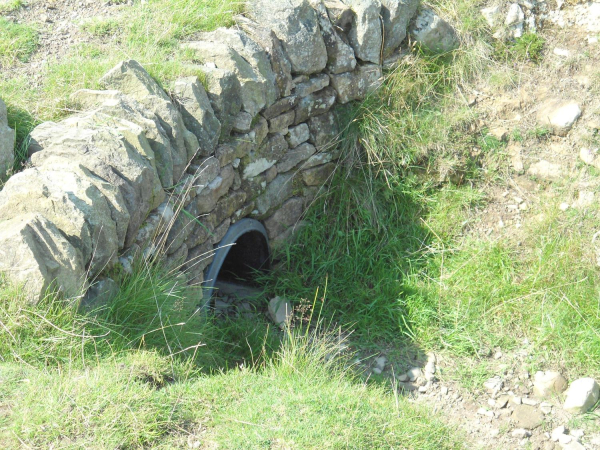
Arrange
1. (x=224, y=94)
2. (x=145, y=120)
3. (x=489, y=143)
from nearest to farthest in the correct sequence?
(x=145, y=120), (x=224, y=94), (x=489, y=143)

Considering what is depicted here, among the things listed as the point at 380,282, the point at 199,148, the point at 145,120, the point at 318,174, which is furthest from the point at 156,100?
the point at 380,282

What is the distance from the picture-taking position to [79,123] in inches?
146

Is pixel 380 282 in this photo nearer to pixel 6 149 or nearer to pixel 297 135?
pixel 297 135

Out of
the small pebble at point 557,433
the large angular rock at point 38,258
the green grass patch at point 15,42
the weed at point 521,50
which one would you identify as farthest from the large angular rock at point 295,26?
the small pebble at point 557,433

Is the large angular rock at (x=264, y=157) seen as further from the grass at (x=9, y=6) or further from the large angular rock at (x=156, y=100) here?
the grass at (x=9, y=6)

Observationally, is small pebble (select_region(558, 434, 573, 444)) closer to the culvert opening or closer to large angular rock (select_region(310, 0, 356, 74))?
the culvert opening

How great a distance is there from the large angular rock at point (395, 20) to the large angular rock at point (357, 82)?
0.21 m

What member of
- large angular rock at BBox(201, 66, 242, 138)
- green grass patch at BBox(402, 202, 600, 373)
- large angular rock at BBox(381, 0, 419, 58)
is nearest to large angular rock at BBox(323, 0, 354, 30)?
large angular rock at BBox(381, 0, 419, 58)

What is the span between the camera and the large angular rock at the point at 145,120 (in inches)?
149

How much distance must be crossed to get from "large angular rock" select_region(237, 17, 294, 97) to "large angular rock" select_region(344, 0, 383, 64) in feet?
2.49

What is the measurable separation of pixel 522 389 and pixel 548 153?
2.12 meters

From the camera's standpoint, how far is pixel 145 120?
3.80 meters

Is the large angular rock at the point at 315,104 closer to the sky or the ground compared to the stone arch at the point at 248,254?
closer to the sky

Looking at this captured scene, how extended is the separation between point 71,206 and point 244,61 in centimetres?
189
